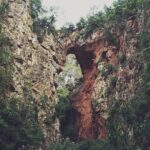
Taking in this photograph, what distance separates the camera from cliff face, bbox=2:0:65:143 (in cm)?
2892

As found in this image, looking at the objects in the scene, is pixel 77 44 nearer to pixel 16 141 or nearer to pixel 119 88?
pixel 119 88

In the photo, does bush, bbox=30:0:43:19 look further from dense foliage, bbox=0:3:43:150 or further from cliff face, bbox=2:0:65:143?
dense foliage, bbox=0:3:43:150

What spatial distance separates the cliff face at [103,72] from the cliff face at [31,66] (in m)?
2.72

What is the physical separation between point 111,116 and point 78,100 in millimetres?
8241

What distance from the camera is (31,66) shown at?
30812mm

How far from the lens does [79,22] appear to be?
37000 millimetres

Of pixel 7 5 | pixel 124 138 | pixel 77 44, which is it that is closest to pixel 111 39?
pixel 77 44

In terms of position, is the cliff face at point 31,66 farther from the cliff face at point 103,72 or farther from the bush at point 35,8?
the cliff face at point 103,72

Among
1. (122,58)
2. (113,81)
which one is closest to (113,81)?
(113,81)

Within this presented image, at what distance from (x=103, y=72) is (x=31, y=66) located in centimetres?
520

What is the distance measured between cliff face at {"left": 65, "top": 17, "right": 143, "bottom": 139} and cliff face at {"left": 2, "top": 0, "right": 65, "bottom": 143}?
2719 mm

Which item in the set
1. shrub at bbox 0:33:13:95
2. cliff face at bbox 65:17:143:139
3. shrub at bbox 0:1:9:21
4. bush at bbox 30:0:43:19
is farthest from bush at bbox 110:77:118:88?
shrub at bbox 0:1:9:21

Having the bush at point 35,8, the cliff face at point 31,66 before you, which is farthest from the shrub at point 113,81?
the bush at point 35,8

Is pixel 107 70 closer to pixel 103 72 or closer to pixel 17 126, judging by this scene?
pixel 103 72
